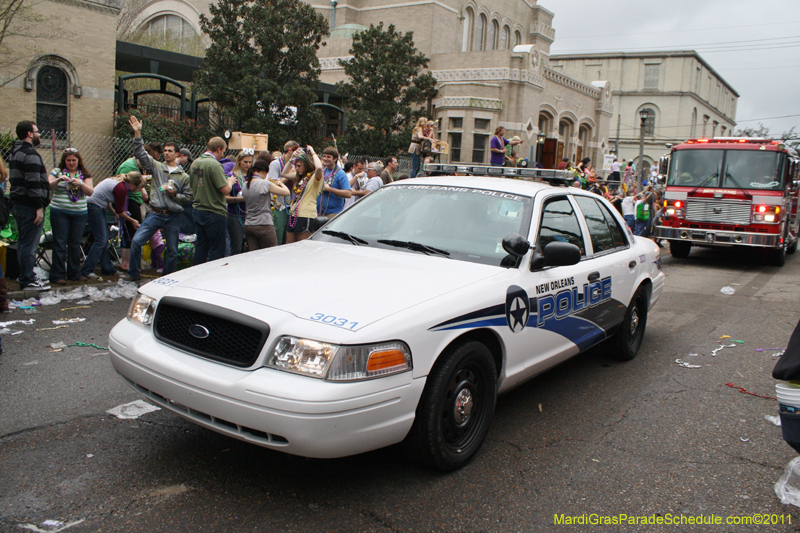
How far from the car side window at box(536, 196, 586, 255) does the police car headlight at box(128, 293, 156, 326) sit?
2501mm

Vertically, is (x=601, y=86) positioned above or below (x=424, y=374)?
above

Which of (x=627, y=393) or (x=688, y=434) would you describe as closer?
(x=688, y=434)

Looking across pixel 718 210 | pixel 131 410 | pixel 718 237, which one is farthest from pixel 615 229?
pixel 718 210

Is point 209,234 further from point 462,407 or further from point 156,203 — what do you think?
point 462,407

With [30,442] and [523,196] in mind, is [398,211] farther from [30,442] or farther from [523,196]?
[30,442]

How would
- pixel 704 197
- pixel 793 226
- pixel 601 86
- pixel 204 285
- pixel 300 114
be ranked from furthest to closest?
pixel 601 86, pixel 300 114, pixel 793 226, pixel 704 197, pixel 204 285

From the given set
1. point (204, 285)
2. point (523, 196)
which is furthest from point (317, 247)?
point (523, 196)

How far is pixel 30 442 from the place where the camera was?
3.70 metres

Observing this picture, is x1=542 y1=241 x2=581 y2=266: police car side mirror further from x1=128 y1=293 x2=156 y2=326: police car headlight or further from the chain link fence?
the chain link fence

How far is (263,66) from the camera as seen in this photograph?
2138cm

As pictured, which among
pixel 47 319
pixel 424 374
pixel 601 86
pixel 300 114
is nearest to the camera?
pixel 424 374

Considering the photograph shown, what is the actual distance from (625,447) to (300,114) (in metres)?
19.7

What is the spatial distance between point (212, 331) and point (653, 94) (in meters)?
66.7

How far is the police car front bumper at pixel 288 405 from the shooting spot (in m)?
2.84
